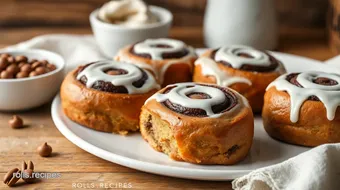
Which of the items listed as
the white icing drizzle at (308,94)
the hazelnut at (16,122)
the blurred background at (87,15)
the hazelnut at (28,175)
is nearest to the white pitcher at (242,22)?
the blurred background at (87,15)

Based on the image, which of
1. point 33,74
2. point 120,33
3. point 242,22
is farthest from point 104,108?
point 242,22

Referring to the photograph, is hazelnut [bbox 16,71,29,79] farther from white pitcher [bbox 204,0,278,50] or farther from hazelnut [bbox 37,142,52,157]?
white pitcher [bbox 204,0,278,50]

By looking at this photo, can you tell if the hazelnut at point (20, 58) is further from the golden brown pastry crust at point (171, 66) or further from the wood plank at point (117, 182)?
the wood plank at point (117, 182)

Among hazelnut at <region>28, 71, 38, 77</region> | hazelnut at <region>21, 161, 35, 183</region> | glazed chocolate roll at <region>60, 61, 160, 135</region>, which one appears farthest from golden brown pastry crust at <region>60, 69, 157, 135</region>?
hazelnut at <region>21, 161, 35, 183</region>

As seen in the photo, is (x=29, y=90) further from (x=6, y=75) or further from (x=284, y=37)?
(x=284, y=37)

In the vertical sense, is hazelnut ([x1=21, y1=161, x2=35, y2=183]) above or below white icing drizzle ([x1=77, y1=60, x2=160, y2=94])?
below

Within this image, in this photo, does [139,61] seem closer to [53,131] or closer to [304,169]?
[53,131]
